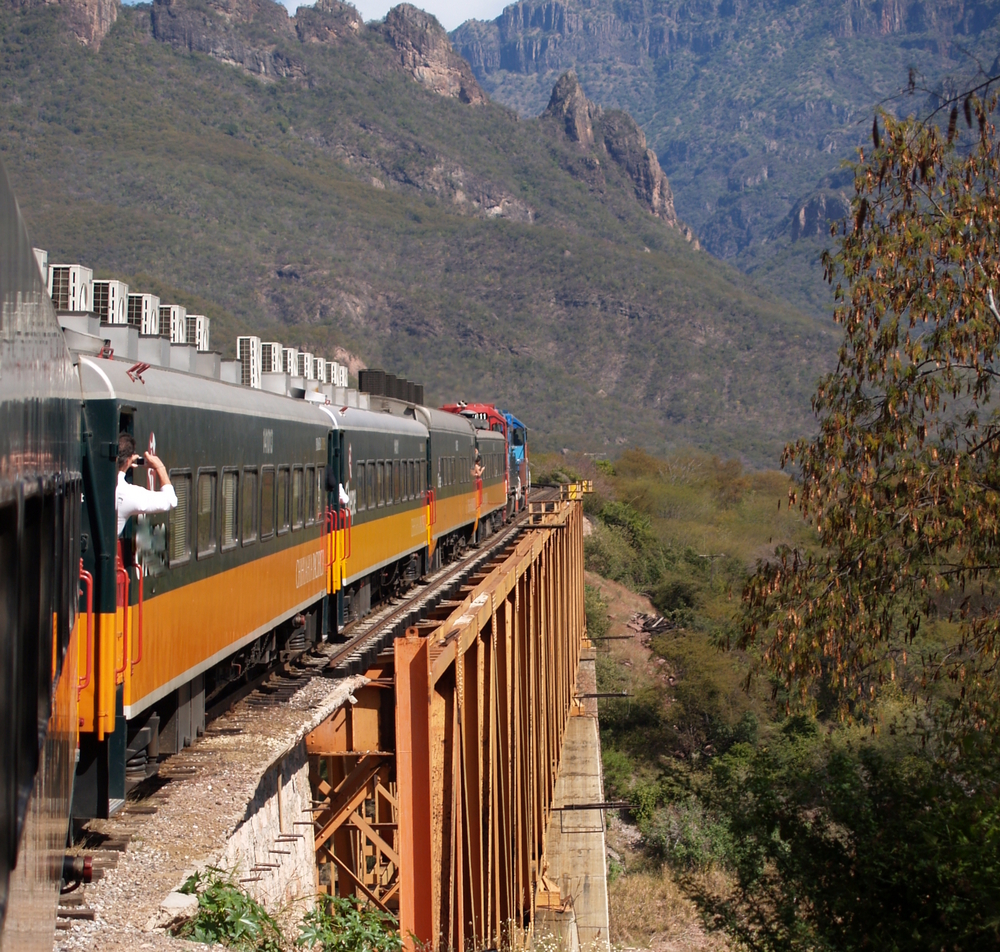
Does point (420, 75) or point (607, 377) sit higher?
point (420, 75)

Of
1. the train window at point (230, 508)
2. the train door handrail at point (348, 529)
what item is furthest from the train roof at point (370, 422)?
the train window at point (230, 508)

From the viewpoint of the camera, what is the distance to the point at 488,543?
88.1ft

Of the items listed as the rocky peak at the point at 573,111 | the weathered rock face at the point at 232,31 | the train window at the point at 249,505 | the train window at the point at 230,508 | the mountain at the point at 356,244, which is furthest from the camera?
the rocky peak at the point at 573,111

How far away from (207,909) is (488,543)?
21173 millimetres

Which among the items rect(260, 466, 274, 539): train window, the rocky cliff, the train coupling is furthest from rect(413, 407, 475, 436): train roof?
the rocky cliff

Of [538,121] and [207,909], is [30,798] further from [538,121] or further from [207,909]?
[538,121]

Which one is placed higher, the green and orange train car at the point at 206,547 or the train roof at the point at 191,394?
the train roof at the point at 191,394

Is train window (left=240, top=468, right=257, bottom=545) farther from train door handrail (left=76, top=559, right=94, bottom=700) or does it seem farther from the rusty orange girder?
train door handrail (left=76, top=559, right=94, bottom=700)

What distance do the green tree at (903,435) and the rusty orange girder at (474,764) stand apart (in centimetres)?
287

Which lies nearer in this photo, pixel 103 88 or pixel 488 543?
pixel 488 543

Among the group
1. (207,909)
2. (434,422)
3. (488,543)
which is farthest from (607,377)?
(207,909)

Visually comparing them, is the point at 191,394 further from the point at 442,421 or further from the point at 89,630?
the point at 442,421

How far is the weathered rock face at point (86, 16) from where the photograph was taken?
11888 cm

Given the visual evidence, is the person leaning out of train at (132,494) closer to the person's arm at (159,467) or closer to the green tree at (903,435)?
the person's arm at (159,467)
